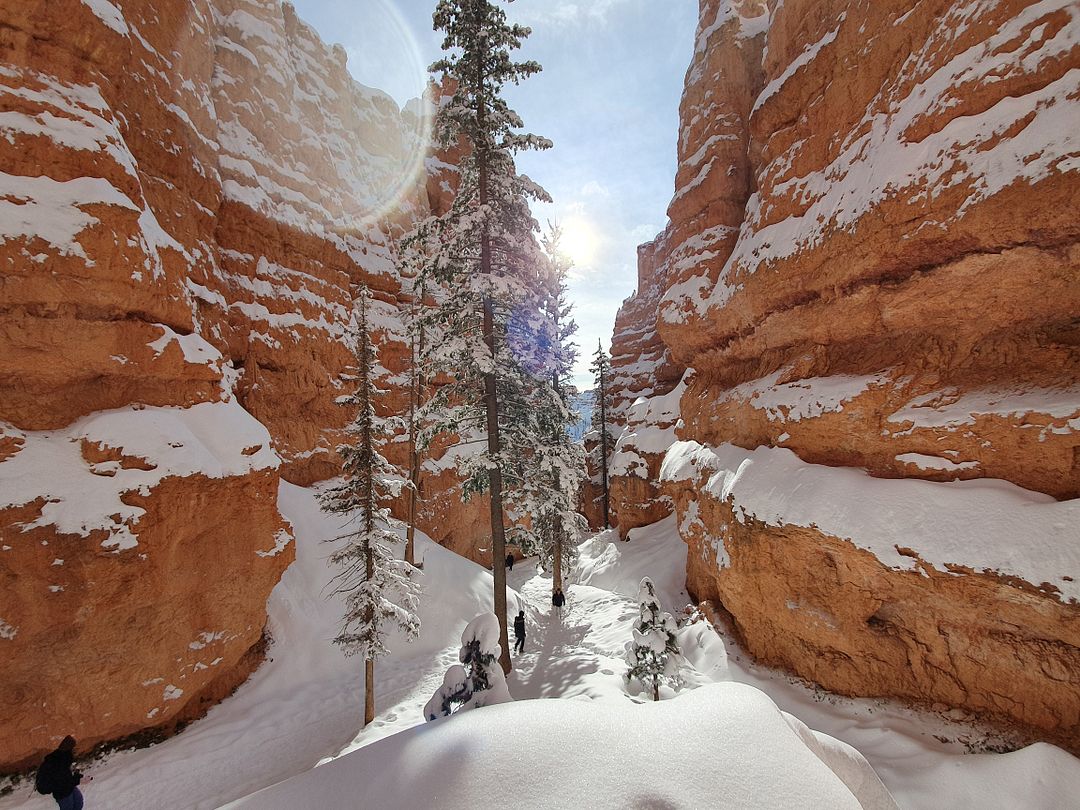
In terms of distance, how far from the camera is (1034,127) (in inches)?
251

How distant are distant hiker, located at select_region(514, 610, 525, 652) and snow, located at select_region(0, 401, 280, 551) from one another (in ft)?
30.8

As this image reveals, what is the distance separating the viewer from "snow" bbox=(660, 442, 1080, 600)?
5562 mm

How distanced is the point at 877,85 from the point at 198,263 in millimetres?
20878

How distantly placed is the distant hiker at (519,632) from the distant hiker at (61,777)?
9.23 meters

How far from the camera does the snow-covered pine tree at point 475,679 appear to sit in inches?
250

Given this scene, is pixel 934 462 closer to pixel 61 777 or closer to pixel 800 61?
pixel 800 61

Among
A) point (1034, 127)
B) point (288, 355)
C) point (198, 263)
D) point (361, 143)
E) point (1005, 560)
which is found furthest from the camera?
point (361, 143)

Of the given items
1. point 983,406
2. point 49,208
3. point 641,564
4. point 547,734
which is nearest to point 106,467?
point 49,208

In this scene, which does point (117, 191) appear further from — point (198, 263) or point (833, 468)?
point (833, 468)

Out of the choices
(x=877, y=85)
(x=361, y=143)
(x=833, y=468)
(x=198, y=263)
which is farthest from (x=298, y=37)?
(x=833, y=468)

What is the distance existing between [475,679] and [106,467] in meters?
9.38

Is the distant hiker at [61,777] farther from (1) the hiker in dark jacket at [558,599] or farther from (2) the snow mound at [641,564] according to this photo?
(2) the snow mound at [641,564]

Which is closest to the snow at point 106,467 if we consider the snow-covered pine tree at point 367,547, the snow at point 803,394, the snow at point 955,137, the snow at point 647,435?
the snow-covered pine tree at point 367,547

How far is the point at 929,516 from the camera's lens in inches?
265
